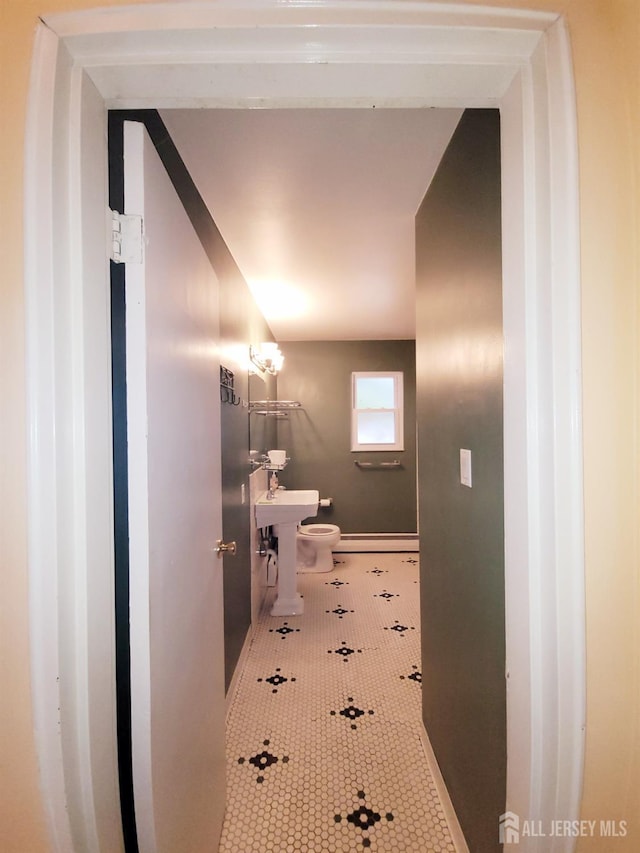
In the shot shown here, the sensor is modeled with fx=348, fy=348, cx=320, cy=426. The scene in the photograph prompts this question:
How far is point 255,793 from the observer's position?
1331 mm

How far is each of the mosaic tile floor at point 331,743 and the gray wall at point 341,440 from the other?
1.58 meters

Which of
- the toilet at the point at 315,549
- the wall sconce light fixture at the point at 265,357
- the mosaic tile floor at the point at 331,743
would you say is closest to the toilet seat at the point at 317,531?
the toilet at the point at 315,549

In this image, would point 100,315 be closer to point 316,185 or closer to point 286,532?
point 316,185

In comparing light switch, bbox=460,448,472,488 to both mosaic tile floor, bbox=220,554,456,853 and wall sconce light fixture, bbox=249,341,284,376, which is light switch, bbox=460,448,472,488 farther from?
wall sconce light fixture, bbox=249,341,284,376

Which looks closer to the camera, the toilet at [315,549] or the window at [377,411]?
the toilet at [315,549]

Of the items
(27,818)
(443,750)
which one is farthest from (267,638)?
(27,818)

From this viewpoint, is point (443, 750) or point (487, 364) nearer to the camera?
point (487, 364)

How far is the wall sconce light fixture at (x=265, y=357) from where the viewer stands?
2.70 meters

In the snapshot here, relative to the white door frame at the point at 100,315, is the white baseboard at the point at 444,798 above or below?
below

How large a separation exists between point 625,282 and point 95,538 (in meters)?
0.92

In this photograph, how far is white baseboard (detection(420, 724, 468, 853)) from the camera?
3.74 feet

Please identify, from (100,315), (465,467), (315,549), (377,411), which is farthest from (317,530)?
(100,315)

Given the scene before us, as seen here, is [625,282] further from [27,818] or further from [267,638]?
[267,638]

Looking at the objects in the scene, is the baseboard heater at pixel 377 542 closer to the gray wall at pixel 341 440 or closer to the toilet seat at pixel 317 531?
the gray wall at pixel 341 440
